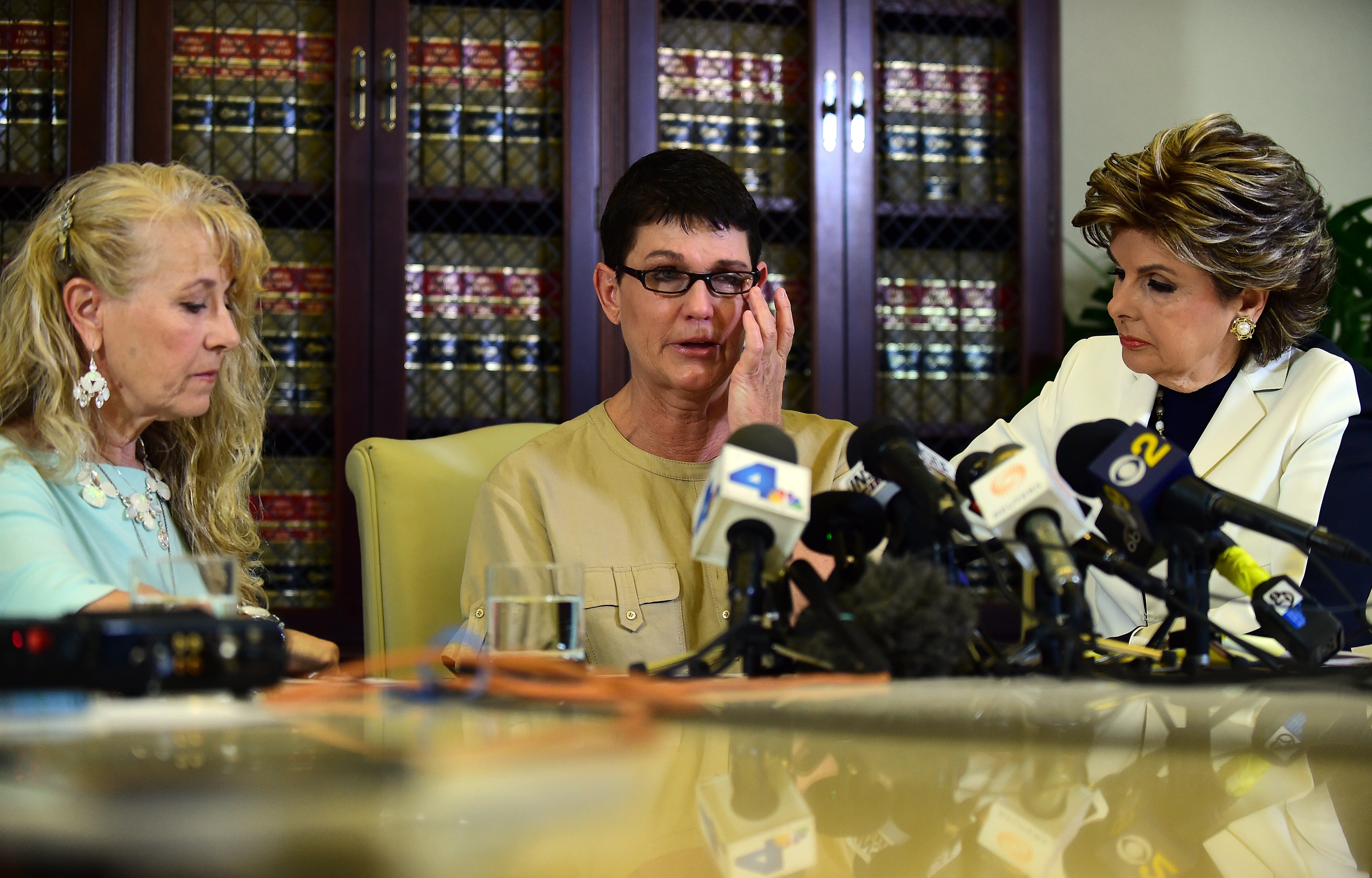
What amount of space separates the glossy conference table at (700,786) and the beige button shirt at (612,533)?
684 millimetres

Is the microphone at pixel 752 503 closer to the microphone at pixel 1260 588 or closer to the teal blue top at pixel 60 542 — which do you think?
the microphone at pixel 1260 588

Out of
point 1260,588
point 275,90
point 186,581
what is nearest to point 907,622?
point 1260,588

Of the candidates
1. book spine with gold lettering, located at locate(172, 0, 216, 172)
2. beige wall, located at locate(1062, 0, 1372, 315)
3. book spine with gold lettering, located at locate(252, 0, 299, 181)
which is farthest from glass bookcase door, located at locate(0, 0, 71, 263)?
beige wall, located at locate(1062, 0, 1372, 315)

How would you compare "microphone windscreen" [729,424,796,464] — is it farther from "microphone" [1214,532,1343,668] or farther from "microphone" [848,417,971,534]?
"microphone" [1214,532,1343,668]

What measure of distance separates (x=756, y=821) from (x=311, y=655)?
87 centimetres

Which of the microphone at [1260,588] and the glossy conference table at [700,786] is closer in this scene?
the glossy conference table at [700,786]

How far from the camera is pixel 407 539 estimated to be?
1642mm

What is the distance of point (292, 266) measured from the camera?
8.77ft

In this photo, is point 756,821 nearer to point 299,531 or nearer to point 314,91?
point 299,531

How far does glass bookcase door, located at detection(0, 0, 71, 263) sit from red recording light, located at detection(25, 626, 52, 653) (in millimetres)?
2325

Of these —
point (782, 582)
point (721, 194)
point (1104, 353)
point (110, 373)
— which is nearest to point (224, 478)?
point (110, 373)

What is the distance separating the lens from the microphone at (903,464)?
819 mm

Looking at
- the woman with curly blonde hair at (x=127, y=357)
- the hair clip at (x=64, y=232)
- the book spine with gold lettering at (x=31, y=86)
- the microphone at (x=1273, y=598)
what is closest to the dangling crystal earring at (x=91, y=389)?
the woman with curly blonde hair at (x=127, y=357)

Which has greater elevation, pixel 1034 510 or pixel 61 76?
pixel 61 76
